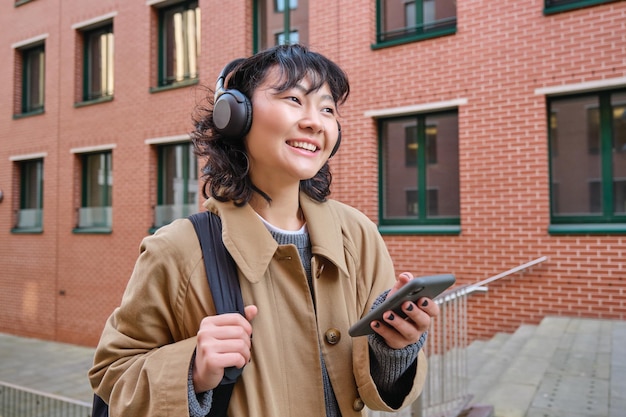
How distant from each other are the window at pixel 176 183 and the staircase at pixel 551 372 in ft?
23.4

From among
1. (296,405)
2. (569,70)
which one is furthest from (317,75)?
(569,70)

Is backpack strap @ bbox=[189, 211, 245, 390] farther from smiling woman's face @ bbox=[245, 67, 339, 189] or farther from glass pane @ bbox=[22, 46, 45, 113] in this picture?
glass pane @ bbox=[22, 46, 45, 113]

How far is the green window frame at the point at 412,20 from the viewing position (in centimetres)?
852

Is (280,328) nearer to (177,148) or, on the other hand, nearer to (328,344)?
(328,344)

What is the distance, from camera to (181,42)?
38.7 feet

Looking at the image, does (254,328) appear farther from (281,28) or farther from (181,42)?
(181,42)

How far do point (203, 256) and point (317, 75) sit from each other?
24.1 inches

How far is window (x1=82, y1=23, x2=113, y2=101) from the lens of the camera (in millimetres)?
13039

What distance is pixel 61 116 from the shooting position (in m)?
13.4

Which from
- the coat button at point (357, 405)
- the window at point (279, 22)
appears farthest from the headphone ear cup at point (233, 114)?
the window at point (279, 22)

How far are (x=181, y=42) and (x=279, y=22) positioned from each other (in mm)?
2713

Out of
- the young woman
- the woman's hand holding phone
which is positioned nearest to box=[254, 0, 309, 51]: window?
the young woman

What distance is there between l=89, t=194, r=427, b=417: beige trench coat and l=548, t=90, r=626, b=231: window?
6.68 meters

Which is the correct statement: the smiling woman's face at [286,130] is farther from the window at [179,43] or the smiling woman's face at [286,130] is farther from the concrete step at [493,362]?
the window at [179,43]
